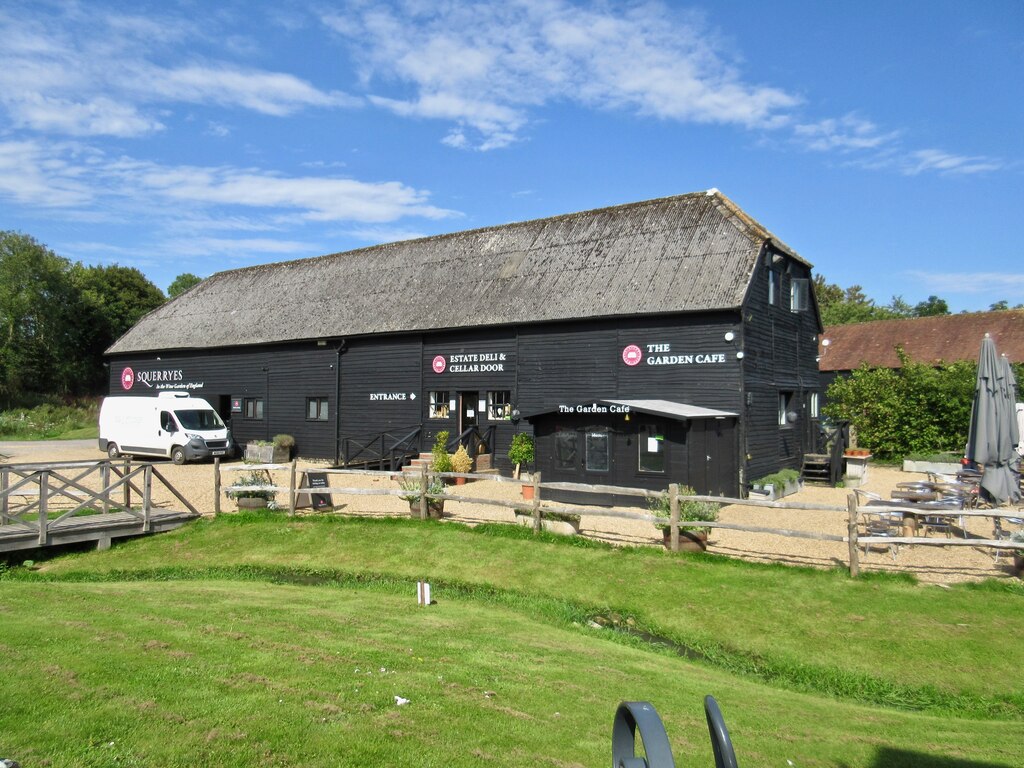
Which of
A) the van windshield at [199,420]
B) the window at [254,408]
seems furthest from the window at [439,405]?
the window at [254,408]

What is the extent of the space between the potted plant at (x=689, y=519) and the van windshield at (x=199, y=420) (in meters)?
18.7

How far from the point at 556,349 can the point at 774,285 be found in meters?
6.46

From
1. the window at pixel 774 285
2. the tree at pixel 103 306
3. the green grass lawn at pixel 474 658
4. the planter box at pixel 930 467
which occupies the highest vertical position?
the tree at pixel 103 306

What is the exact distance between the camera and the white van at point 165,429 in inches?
997

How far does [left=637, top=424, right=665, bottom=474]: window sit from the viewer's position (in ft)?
54.8

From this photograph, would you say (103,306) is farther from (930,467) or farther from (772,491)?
(930,467)

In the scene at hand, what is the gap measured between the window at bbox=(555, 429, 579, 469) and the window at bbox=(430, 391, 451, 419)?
7.31 meters

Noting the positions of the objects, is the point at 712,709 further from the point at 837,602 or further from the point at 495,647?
the point at 837,602

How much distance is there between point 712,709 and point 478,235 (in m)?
26.4

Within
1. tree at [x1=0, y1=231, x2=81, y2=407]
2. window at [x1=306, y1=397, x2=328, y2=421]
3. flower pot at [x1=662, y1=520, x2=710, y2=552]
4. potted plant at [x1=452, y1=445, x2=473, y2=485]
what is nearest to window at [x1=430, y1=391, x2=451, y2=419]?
potted plant at [x1=452, y1=445, x2=473, y2=485]

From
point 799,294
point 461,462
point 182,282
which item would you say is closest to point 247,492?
point 461,462

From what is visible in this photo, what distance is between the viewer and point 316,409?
27.6 m

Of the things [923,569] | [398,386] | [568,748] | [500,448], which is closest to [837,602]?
[923,569]

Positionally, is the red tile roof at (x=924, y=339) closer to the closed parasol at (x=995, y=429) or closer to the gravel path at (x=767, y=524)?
the gravel path at (x=767, y=524)
